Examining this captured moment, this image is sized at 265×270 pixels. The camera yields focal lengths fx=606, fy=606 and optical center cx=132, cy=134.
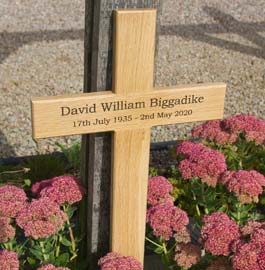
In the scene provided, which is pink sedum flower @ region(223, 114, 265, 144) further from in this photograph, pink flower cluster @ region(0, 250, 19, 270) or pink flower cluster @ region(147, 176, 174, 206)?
pink flower cluster @ region(0, 250, 19, 270)

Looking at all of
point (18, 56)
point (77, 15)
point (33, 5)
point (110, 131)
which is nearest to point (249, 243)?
point (110, 131)

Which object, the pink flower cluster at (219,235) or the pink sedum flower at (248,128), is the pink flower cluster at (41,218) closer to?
the pink flower cluster at (219,235)

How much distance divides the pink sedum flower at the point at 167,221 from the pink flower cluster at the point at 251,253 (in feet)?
0.90

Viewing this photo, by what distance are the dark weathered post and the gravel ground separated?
189cm

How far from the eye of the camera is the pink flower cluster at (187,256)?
7.79 feet

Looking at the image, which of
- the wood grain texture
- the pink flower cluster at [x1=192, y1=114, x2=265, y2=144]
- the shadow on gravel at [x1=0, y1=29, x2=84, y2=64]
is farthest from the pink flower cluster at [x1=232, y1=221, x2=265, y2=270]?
the shadow on gravel at [x1=0, y1=29, x2=84, y2=64]

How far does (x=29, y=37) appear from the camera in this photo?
275 inches

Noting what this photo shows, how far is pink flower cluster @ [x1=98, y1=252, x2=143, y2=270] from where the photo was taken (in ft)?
7.45

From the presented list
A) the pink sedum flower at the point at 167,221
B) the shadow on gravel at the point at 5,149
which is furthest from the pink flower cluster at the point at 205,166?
the shadow on gravel at the point at 5,149

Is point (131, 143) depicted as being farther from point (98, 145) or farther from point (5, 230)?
point (5, 230)

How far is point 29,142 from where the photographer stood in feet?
15.2

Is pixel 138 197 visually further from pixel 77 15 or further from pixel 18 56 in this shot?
pixel 77 15

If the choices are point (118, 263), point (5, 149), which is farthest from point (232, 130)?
point (5, 149)

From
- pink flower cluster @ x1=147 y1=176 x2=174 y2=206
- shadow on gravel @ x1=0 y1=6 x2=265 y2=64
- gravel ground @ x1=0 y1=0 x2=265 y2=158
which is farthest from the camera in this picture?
shadow on gravel @ x1=0 y1=6 x2=265 y2=64
